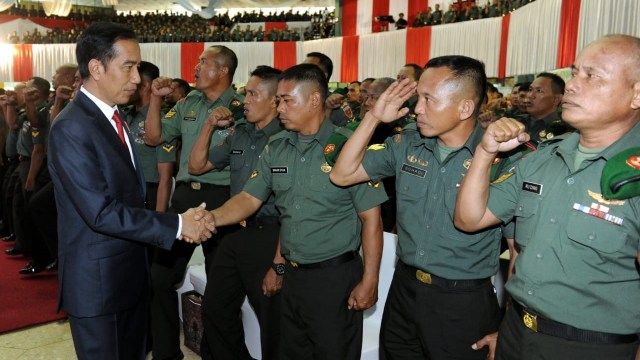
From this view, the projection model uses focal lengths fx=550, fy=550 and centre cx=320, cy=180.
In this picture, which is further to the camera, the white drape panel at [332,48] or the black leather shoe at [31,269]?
the white drape panel at [332,48]

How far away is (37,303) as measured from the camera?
4242mm

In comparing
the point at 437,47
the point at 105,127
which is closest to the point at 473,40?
the point at 437,47

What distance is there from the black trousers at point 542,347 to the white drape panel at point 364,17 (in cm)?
1483

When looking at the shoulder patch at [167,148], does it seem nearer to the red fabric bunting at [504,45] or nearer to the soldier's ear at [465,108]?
the soldier's ear at [465,108]

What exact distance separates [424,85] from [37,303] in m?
3.64

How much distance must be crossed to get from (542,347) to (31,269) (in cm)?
480

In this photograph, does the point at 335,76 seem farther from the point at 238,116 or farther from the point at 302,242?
the point at 302,242

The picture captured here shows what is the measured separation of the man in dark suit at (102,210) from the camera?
6.12 feet

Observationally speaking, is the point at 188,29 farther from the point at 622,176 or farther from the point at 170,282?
the point at 622,176

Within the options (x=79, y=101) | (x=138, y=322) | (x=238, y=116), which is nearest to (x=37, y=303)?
(x=238, y=116)

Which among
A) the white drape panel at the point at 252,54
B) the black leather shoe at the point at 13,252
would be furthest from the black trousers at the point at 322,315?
the white drape panel at the point at 252,54

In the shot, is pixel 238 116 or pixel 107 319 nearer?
pixel 107 319

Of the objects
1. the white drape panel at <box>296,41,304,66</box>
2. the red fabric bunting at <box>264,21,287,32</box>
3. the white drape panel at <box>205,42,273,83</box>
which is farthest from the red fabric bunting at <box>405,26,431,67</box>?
the red fabric bunting at <box>264,21,287,32</box>

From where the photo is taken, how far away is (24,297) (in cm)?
440
